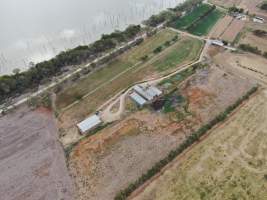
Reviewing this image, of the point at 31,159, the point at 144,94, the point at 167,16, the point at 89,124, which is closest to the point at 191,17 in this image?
the point at 167,16

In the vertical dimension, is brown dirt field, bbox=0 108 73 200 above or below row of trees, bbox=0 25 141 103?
below

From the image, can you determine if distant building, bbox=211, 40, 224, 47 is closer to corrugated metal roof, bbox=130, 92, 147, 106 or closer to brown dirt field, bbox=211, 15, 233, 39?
brown dirt field, bbox=211, 15, 233, 39

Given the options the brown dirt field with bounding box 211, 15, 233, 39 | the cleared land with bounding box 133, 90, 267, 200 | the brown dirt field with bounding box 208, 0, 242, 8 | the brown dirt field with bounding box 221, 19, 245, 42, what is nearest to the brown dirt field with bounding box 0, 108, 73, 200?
the cleared land with bounding box 133, 90, 267, 200

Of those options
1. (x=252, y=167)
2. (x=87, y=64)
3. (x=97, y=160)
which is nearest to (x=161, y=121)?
(x=97, y=160)

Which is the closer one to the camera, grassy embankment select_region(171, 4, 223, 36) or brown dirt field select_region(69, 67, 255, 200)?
brown dirt field select_region(69, 67, 255, 200)

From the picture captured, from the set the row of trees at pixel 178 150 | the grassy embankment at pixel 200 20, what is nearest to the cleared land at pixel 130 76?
the grassy embankment at pixel 200 20

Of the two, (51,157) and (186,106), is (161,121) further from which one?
(51,157)
